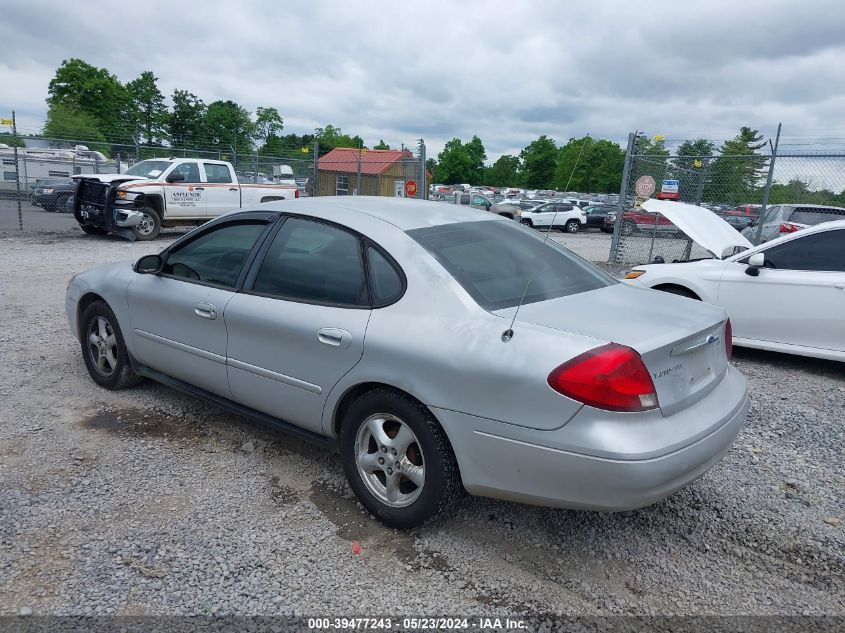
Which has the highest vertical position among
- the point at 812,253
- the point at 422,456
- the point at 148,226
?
the point at 812,253

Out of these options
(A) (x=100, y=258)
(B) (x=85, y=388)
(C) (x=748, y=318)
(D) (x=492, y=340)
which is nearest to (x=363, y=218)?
(D) (x=492, y=340)

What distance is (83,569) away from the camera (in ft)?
8.90

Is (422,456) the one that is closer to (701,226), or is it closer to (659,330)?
(659,330)

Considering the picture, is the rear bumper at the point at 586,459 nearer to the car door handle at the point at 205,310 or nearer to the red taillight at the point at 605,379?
the red taillight at the point at 605,379

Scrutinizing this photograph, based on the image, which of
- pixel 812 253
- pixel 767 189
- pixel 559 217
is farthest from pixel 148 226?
pixel 559 217

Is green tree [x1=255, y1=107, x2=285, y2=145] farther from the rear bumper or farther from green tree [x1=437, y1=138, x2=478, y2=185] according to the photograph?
the rear bumper

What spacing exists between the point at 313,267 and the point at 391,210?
56 centimetres

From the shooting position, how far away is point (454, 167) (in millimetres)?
107000

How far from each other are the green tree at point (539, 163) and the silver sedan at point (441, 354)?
71839 millimetres

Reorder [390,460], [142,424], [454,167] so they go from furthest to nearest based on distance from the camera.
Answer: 1. [454,167]
2. [142,424]
3. [390,460]

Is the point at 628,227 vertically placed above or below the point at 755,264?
below

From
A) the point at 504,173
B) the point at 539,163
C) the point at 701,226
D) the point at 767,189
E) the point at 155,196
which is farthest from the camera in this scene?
the point at 504,173

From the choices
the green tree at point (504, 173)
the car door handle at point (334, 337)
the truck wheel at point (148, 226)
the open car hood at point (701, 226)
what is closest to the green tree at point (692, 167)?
the open car hood at point (701, 226)

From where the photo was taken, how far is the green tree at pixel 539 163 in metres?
76.0
